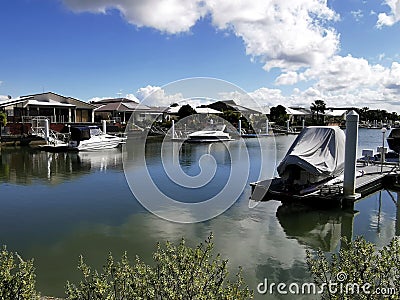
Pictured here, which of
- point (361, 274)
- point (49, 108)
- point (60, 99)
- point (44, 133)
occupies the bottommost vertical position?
point (361, 274)

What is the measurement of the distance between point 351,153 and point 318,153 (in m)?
1.32

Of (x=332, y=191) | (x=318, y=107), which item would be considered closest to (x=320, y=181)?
(x=332, y=191)

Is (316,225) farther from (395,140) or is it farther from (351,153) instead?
(395,140)

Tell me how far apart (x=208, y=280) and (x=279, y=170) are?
32.4ft

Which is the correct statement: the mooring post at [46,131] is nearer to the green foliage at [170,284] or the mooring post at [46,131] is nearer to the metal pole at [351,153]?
the metal pole at [351,153]

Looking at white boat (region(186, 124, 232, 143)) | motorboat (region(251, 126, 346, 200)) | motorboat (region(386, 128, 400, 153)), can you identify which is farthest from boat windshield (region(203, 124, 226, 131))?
motorboat (region(251, 126, 346, 200))

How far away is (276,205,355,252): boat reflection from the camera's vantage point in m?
9.71

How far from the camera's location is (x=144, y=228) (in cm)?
1045

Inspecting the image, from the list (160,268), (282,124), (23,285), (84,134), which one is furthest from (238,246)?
(282,124)

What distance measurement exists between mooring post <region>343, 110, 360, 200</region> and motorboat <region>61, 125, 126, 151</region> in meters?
24.0

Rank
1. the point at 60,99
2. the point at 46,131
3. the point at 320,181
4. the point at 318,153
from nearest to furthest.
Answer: the point at 318,153 → the point at 320,181 → the point at 46,131 → the point at 60,99

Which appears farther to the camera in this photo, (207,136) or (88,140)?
(207,136)

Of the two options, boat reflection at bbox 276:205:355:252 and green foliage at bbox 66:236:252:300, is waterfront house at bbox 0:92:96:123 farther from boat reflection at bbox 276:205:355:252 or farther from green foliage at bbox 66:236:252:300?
green foliage at bbox 66:236:252:300

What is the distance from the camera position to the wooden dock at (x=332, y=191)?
12.2m
